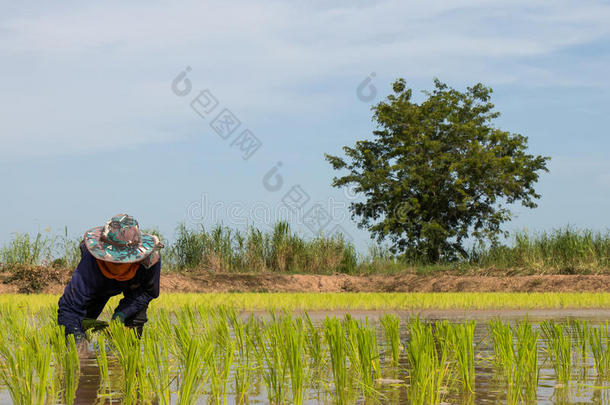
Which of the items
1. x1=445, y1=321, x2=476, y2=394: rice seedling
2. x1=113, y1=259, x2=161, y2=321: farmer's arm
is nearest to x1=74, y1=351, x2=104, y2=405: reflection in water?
x1=113, y1=259, x2=161, y2=321: farmer's arm

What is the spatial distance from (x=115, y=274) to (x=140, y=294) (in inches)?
17.2

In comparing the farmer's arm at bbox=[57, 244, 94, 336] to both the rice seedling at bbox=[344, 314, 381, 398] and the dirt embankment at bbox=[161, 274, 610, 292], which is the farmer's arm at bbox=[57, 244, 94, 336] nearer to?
the rice seedling at bbox=[344, 314, 381, 398]

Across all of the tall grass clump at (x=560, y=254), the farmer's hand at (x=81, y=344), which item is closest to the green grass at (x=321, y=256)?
the tall grass clump at (x=560, y=254)

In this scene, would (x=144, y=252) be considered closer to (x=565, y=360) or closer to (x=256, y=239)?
(x=565, y=360)

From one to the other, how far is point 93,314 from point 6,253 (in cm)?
1892

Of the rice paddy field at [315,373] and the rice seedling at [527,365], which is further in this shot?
the rice seedling at [527,365]

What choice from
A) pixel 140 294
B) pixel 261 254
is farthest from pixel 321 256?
pixel 140 294

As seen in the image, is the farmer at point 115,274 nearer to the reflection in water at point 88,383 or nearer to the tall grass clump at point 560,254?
the reflection in water at point 88,383

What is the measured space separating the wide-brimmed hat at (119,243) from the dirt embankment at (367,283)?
17588 mm

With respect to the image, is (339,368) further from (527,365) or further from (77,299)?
(77,299)

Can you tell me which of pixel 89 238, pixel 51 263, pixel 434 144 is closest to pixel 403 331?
pixel 89 238

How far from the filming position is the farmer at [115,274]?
5.09 metres

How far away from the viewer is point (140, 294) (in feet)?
19.0

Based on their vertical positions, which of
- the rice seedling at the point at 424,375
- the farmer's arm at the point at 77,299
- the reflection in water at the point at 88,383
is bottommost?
the reflection in water at the point at 88,383
